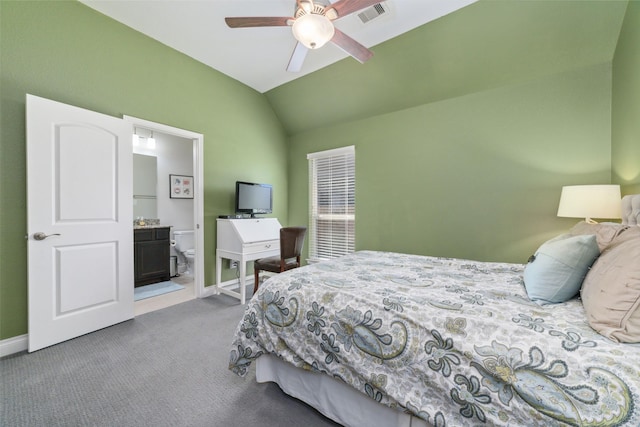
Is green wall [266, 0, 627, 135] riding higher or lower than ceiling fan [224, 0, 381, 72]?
higher

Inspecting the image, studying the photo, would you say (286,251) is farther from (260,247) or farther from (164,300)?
(164,300)

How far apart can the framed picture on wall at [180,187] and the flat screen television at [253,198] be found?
1797 mm

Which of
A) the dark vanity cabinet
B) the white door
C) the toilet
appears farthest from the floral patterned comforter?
the toilet

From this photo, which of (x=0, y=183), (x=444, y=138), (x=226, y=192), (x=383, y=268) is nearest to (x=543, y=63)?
(x=444, y=138)

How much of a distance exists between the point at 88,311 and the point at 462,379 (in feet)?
9.93

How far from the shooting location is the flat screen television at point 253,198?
3.52 meters

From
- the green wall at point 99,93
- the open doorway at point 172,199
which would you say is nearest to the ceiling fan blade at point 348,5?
the green wall at point 99,93

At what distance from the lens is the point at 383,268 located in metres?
1.92

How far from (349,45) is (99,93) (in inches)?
97.2

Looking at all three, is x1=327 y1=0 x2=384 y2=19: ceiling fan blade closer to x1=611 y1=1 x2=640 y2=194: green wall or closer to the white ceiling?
the white ceiling

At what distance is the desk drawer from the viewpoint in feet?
10.3

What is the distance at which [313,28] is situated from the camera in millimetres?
1631

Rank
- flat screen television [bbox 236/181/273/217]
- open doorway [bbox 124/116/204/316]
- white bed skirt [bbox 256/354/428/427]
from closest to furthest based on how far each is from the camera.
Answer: white bed skirt [bbox 256/354/428/427], flat screen television [bbox 236/181/273/217], open doorway [bbox 124/116/204/316]

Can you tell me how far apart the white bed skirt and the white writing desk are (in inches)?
61.7
